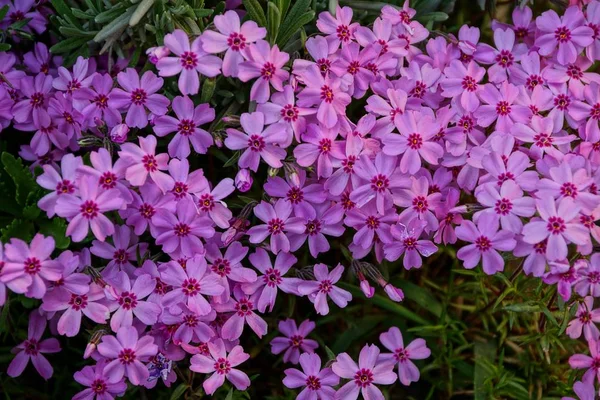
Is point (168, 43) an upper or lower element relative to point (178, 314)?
upper

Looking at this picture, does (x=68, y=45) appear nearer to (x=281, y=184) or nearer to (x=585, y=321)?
(x=281, y=184)

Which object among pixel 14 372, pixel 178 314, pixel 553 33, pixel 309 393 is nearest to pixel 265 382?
pixel 309 393

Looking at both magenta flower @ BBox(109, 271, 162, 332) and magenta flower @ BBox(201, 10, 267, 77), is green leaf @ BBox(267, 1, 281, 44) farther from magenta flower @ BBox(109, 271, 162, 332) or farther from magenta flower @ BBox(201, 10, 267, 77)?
magenta flower @ BBox(109, 271, 162, 332)

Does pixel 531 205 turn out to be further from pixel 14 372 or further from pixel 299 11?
pixel 14 372

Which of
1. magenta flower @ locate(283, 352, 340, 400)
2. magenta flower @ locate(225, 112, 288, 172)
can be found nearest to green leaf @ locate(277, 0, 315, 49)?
magenta flower @ locate(225, 112, 288, 172)

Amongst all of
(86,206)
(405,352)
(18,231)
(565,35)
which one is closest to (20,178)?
(18,231)

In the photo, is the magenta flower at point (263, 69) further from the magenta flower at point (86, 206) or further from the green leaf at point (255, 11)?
the magenta flower at point (86, 206)
